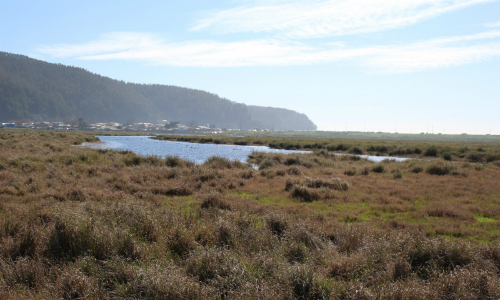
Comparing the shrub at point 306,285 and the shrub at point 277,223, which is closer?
the shrub at point 306,285

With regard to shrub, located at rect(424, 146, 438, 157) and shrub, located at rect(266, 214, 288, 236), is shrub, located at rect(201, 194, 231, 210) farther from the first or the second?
shrub, located at rect(424, 146, 438, 157)

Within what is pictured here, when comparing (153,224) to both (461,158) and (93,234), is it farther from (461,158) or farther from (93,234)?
(461,158)

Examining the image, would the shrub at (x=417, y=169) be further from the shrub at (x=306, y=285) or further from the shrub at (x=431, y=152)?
the shrub at (x=431, y=152)

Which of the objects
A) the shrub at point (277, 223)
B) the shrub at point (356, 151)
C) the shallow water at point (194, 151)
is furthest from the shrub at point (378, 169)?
the shrub at point (356, 151)

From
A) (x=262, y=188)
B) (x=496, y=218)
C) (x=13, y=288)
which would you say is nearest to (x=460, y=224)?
(x=496, y=218)

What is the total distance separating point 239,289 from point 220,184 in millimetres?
10575

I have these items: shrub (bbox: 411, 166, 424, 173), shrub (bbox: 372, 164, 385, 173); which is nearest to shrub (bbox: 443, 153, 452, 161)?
shrub (bbox: 411, 166, 424, 173)

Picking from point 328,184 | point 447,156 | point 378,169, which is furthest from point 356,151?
point 328,184

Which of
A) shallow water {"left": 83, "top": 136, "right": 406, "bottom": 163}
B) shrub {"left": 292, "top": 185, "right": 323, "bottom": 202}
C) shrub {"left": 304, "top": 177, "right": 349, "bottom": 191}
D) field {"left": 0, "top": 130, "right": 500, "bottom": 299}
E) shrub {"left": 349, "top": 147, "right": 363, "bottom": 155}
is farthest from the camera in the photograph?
shrub {"left": 349, "top": 147, "right": 363, "bottom": 155}

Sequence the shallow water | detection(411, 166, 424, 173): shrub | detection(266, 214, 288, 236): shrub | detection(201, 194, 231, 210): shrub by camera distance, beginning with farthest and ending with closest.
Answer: the shallow water → detection(411, 166, 424, 173): shrub → detection(201, 194, 231, 210): shrub → detection(266, 214, 288, 236): shrub

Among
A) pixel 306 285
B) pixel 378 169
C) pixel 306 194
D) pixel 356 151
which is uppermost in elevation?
pixel 356 151

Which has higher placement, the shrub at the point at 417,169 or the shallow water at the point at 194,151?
the shrub at the point at 417,169

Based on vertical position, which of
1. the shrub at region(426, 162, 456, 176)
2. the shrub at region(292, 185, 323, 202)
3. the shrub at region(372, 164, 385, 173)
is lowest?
the shrub at region(292, 185, 323, 202)

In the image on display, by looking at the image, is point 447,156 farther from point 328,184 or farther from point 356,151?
point 328,184
